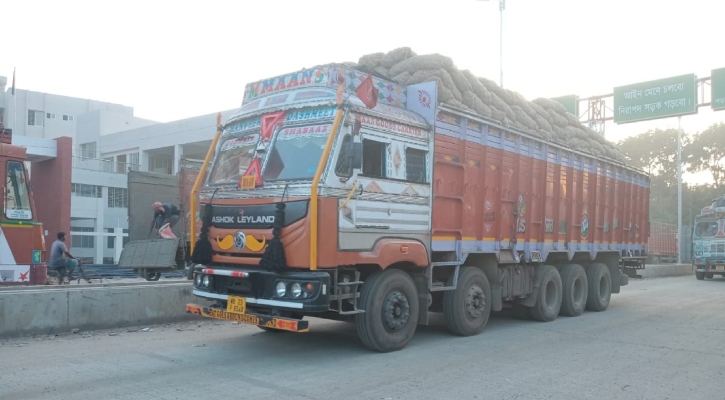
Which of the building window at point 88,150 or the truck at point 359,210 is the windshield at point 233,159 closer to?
the truck at point 359,210

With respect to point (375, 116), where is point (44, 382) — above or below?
below

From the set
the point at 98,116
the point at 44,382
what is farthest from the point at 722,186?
the point at 44,382

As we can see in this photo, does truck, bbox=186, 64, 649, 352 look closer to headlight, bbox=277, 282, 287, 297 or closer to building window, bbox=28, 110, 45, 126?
headlight, bbox=277, 282, 287, 297

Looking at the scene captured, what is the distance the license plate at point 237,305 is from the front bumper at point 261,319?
0.15 feet

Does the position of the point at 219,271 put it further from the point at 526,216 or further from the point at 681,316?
the point at 681,316

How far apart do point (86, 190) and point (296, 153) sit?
2763 centimetres

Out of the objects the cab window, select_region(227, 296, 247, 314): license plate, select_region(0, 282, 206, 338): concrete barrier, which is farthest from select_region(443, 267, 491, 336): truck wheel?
the cab window

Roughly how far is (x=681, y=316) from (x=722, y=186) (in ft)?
124

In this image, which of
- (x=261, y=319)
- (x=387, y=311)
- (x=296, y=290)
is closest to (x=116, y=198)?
(x=261, y=319)

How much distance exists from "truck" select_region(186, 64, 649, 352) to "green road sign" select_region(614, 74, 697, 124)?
18826mm

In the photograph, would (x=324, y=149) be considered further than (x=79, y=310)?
No

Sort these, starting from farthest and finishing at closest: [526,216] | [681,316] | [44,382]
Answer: [681,316]
[526,216]
[44,382]

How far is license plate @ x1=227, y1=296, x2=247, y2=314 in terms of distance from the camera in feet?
22.0

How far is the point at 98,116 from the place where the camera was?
135ft
